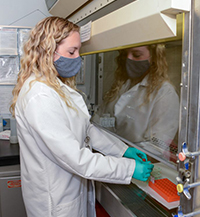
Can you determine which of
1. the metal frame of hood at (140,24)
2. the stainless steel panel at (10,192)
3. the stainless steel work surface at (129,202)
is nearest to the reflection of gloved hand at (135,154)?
the stainless steel work surface at (129,202)

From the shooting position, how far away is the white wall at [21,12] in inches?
83.1

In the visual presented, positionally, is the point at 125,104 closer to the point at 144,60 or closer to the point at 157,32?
the point at 144,60

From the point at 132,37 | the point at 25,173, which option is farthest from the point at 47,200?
the point at 132,37

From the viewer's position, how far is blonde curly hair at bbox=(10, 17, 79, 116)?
1.12 m

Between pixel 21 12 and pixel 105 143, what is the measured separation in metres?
1.51

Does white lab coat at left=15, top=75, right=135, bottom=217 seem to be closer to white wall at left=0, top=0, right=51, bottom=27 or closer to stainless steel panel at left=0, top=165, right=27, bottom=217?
stainless steel panel at left=0, top=165, right=27, bottom=217

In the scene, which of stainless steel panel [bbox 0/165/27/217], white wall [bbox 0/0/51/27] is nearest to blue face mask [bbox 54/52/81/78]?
stainless steel panel [bbox 0/165/27/217]

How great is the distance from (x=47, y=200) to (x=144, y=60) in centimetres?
80

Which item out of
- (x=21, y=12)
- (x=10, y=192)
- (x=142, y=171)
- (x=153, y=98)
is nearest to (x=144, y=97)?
(x=153, y=98)

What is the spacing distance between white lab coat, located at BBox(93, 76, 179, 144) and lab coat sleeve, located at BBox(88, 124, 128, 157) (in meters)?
0.06

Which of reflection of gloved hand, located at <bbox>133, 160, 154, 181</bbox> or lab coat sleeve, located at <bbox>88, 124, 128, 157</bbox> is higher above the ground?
lab coat sleeve, located at <bbox>88, 124, 128, 157</bbox>

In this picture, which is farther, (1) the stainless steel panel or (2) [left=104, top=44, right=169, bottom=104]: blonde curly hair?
(1) the stainless steel panel

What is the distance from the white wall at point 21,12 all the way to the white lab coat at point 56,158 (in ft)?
4.19

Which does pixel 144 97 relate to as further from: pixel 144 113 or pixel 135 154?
pixel 135 154
